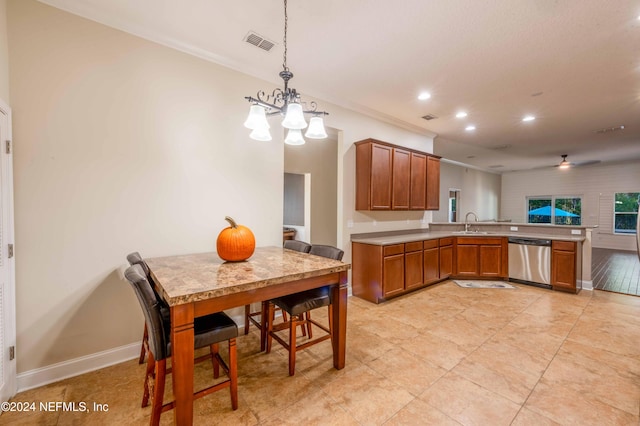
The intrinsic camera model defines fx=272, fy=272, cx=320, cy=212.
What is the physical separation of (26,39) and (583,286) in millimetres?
7355

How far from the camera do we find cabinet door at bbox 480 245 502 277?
16.0ft

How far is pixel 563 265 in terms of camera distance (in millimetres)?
4297

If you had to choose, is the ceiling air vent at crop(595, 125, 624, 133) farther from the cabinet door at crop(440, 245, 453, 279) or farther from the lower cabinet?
the lower cabinet

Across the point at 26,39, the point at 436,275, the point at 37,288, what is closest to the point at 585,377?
the point at 436,275

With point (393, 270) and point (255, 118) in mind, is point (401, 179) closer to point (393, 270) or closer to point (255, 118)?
point (393, 270)

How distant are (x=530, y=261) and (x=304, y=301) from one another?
4422 millimetres

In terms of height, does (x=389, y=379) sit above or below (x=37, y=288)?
below

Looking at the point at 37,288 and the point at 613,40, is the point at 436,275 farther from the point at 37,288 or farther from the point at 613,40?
the point at 37,288

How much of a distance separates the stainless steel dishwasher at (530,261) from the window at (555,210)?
21.1 feet

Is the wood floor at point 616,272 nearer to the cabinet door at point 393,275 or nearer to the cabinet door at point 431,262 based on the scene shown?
the cabinet door at point 431,262

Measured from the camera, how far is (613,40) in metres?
2.44

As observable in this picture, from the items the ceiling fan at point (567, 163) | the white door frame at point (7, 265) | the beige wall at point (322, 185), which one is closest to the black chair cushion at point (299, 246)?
the white door frame at point (7, 265)

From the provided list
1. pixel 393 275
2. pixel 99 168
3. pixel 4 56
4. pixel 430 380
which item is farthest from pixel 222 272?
pixel 393 275

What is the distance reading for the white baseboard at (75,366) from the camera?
200cm
